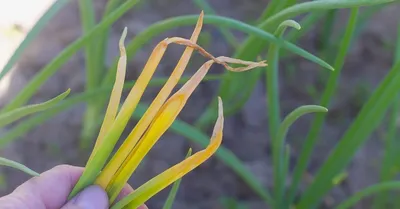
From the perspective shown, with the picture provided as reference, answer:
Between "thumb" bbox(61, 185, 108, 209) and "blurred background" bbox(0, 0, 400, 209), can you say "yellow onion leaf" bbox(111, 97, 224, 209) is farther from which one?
"blurred background" bbox(0, 0, 400, 209)

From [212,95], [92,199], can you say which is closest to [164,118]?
[92,199]

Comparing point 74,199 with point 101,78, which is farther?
point 101,78

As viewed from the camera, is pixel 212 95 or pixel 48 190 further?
pixel 212 95

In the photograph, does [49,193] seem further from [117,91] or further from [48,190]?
[117,91]

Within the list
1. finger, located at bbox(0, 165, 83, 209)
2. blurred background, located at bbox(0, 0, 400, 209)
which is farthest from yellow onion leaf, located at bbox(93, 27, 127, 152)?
blurred background, located at bbox(0, 0, 400, 209)

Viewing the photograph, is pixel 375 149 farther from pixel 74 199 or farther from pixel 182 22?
pixel 74 199

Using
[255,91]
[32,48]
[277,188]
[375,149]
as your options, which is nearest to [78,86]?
[32,48]

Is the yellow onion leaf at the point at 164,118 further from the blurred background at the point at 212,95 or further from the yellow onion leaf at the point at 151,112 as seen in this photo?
the blurred background at the point at 212,95
